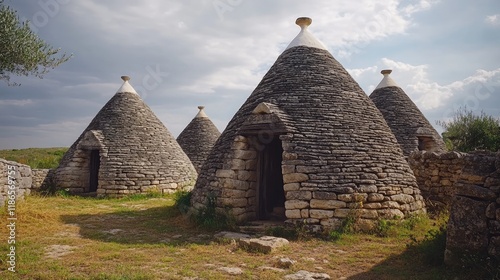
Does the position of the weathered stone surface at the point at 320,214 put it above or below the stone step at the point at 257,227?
above

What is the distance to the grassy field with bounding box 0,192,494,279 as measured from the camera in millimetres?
4184

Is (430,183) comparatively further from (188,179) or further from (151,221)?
(188,179)

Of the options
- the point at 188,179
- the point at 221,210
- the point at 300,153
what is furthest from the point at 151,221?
the point at 188,179

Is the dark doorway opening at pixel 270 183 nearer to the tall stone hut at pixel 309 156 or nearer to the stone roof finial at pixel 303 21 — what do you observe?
the tall stone hut at pixel 309 156

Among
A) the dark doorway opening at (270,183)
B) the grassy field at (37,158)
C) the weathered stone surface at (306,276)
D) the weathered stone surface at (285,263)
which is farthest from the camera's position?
the grassy field at (37,158)

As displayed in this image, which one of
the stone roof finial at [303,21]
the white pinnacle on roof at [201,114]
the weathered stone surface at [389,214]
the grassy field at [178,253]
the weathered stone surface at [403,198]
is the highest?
the stone roof finial at [303,21]

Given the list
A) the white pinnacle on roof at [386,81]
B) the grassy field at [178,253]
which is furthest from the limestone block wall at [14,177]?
the white pinnacle on roof at [386,81]

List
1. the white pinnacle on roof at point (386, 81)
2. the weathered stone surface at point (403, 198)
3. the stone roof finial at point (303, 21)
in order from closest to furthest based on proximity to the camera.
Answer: the weathered stone surface at point (403, 198), the stone roof finial at point (303, 21), the white pinnacle on roof at point (386, 81)

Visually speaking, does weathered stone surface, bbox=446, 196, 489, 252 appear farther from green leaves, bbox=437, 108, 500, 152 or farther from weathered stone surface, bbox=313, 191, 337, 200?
green leaves, bbox=437, 108, 500, 152

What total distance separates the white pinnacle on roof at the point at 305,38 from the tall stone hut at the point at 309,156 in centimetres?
11

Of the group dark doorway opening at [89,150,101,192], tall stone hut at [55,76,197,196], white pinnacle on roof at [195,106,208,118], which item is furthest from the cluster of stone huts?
white pinnacle on roof at [195,106,208,118]

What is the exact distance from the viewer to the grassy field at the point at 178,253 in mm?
Result: 4184

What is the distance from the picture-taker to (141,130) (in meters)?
13.6

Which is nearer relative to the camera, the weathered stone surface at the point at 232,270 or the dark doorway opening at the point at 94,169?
the weathered stone surface at the point at 232,270
